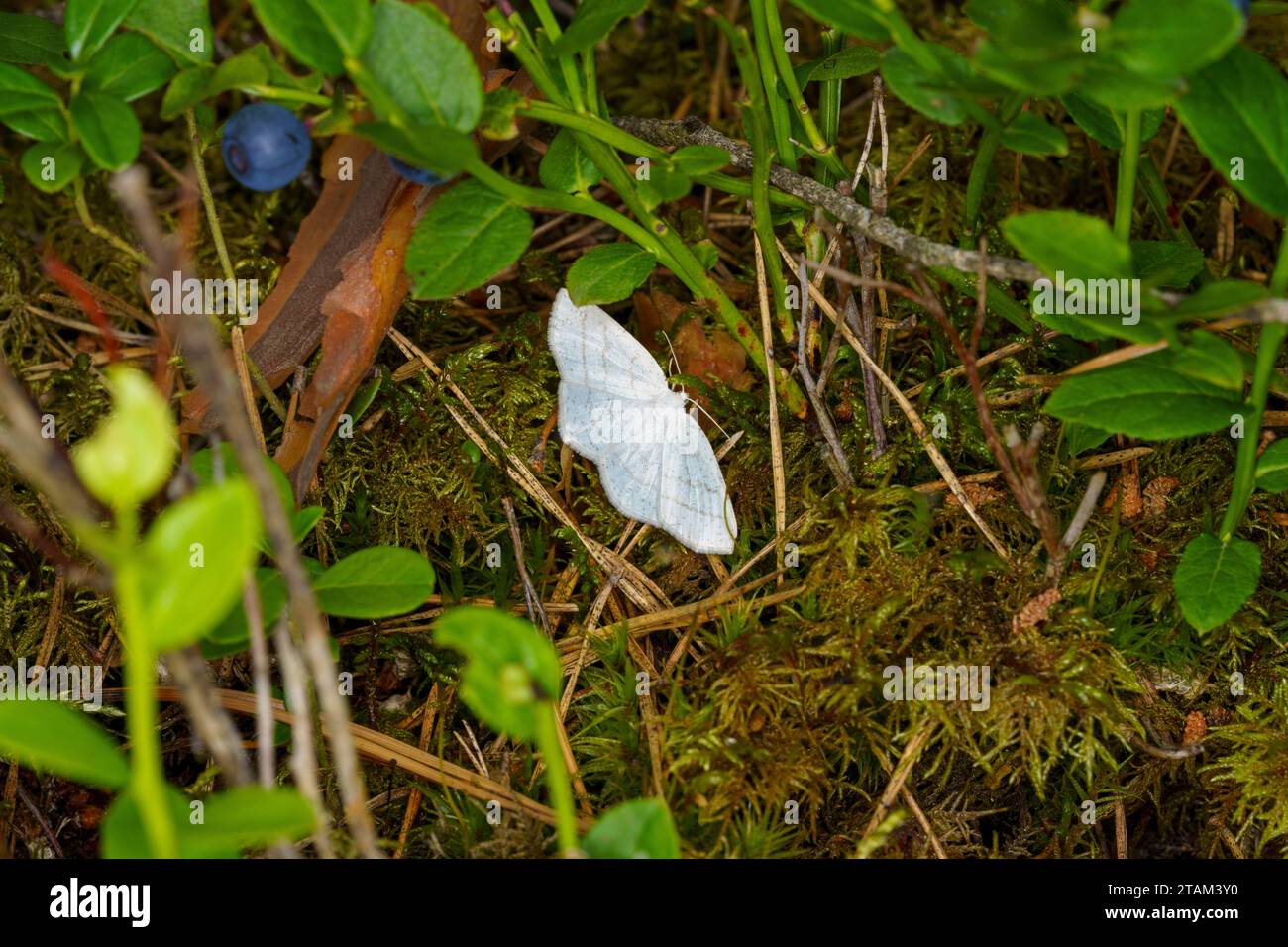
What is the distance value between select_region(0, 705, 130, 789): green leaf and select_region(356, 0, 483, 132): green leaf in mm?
935

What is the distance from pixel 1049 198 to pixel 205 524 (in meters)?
2.14

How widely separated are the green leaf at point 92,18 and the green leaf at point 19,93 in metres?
0.09

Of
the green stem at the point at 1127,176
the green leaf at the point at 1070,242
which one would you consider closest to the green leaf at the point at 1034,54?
the green leaf at the point at 1070,242

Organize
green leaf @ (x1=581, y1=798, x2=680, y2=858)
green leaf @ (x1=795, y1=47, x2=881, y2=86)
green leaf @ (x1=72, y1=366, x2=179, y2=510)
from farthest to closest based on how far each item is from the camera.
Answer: green leaf @ (x1=795, y1=47, x2=881, y2=86) < green leaf @ (x1=581, y1=798, x2=680, y2=858) < green leaf @ (x1=72, y1=366, x2=179, y2=510)

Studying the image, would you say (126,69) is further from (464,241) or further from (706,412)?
(706,412)

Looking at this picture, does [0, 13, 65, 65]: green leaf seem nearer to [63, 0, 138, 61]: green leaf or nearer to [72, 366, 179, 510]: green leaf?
[63, 0, 138, 61]: green leaf

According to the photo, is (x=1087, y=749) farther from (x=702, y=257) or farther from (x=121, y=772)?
(x=121, y=772)

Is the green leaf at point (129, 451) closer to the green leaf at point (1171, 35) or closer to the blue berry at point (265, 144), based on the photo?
the blue berry at point (265, 144)

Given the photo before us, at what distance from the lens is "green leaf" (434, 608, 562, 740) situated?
1.29 metres

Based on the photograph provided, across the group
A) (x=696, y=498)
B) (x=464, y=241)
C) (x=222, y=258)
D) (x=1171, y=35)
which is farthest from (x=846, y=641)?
(x=222, y=258)

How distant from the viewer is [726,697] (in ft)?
6.35

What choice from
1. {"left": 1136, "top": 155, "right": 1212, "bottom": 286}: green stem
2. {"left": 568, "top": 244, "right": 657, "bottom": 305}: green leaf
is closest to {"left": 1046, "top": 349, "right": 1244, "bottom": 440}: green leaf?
{"left": 1136, "top": 155, "right": 1212, "bottom": 286}: green stem

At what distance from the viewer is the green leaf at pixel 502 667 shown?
1.29 m

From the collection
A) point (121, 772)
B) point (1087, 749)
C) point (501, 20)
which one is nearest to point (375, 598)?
point (121, 772)
